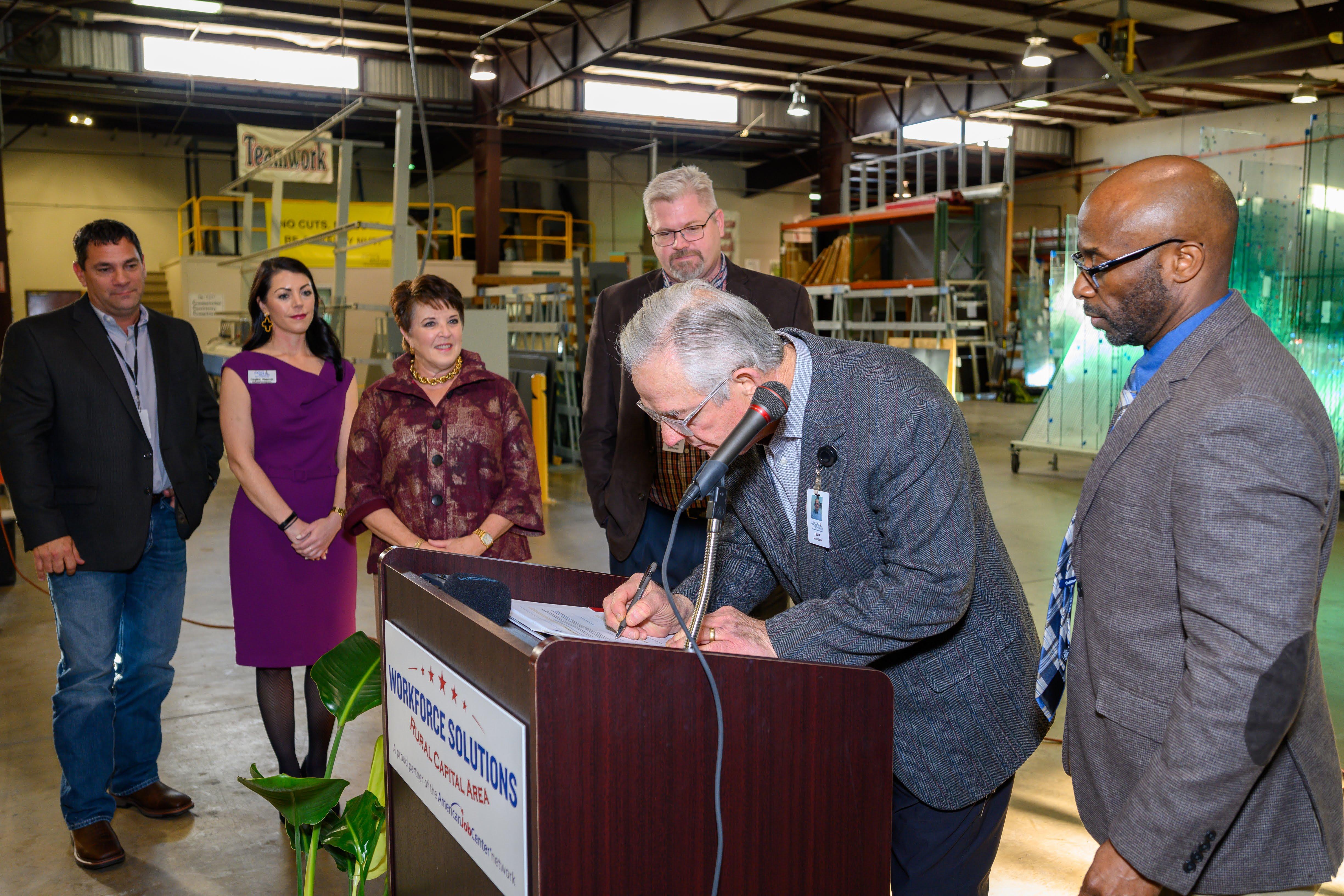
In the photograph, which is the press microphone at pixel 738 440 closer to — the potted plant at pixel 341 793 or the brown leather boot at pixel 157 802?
the potted plant at pixel 341 793

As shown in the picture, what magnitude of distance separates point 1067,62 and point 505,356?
32.9 ft

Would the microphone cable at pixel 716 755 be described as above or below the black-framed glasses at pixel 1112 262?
below

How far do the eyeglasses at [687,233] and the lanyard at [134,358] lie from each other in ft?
4.73

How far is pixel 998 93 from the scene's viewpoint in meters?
13.7

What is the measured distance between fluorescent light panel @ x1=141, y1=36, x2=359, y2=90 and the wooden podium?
12444 millimetres

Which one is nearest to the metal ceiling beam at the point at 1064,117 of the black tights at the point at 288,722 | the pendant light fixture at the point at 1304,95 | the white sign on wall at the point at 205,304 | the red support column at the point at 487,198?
the pendant light fixture at the point at 1304,95

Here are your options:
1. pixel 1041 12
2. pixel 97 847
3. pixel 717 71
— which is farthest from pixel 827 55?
pixel 97 847

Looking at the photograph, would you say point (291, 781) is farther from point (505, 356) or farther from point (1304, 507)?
point (505, 356)

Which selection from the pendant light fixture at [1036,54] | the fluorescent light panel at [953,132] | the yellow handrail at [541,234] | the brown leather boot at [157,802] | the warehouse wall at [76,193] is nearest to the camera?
the brown leather boot at [157,802]

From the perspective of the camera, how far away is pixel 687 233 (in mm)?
2535

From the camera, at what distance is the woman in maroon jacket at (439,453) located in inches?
102

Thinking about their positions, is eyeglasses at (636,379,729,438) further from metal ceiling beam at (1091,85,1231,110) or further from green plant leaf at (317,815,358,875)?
metal ceiling beam at (1091,85,1231,110)

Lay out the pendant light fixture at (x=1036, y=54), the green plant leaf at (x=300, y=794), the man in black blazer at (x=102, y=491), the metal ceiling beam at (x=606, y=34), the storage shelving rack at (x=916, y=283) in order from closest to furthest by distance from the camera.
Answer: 1. the green plant leaf at (x=300, y=794)
2. the man in black blazer at (x=102, y=491)
3. the metal ceiling beam at (x=606, y=34)
4. the pendant light fixture at (x=1036, y=54)
5. the storage shelving rack at (x=916, y=283)

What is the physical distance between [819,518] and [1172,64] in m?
12.8
